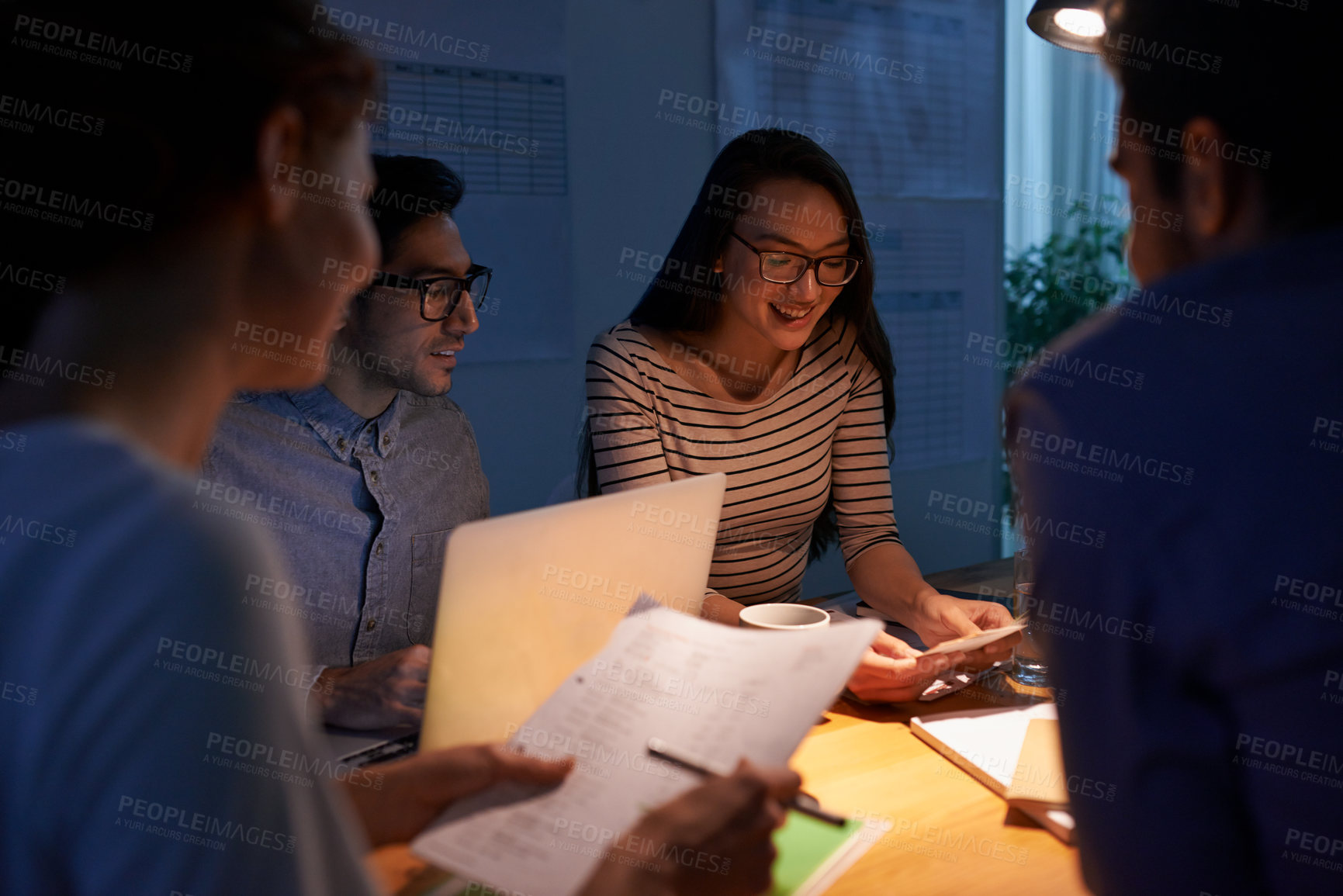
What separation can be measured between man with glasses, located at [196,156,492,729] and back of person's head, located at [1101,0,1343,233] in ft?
3.97

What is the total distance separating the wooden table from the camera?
0.83m

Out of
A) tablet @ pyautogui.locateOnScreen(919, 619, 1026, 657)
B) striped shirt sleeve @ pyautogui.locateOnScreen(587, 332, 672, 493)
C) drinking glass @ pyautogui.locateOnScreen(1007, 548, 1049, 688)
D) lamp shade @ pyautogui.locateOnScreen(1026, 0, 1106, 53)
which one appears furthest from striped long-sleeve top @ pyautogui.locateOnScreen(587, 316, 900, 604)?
lamp shade @ pyautogui.locateOnScreen(1026, 0, 1106, 53)

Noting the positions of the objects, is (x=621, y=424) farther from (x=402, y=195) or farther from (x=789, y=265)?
(x=402, y=195)

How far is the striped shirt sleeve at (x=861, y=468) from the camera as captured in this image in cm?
194

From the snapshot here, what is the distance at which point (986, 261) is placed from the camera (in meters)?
3.65

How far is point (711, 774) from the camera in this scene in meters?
0.77

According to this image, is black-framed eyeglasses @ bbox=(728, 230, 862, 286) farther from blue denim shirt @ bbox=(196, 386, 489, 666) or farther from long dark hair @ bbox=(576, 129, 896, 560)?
blue denim shirt @ bbox=(196, 386, 489, 666)

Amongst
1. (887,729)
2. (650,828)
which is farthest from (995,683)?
(650,828)

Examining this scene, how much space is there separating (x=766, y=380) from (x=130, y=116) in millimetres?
1559

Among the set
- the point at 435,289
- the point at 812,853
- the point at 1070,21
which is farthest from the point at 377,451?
the point at 1070,21

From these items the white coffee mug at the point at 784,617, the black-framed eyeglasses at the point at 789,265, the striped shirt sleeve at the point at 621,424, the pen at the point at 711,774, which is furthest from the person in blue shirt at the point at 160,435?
the black-framed eyeglasses at the point at 789,265

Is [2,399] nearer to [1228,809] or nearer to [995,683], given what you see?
[1228,809]

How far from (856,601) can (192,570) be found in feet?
4.74

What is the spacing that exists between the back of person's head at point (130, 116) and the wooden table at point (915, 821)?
48cm
